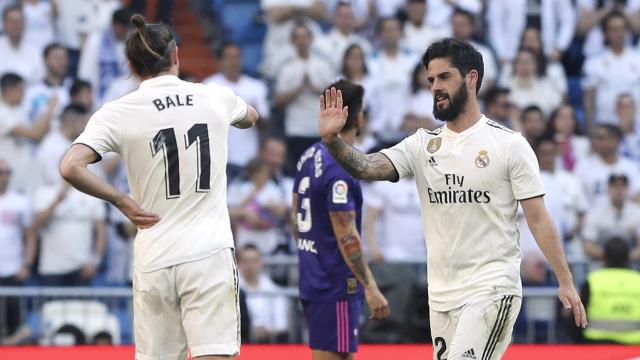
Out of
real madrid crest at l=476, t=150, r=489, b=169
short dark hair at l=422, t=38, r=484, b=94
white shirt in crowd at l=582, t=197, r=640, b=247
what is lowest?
white shirt in crowd at l=582, t=197, r=640, b=247

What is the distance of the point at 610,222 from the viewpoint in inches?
513

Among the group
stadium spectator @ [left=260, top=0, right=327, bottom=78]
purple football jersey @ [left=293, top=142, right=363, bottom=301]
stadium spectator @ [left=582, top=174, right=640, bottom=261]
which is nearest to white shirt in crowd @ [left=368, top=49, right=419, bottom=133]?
stadium spectator @ [left=260, top=0, right=327, bottom=78]

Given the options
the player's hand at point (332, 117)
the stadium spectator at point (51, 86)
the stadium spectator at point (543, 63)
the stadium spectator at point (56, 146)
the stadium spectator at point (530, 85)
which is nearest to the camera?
the player's hand at point (332, 117)

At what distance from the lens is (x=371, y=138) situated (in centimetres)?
1345

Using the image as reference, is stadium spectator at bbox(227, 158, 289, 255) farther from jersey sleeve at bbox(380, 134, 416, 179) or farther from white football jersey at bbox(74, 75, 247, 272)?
white football jersey at bbox(74, 75, 247, 272)

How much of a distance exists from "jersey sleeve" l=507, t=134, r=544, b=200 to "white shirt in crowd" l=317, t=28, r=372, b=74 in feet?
24.0

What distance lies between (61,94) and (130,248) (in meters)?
1.86

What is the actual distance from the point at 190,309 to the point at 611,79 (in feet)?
29.8

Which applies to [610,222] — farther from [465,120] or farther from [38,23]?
[465,120]

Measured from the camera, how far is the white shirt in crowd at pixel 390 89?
13.8 meters

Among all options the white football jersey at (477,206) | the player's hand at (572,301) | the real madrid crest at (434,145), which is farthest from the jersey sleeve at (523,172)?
the player's hand at (572,301)

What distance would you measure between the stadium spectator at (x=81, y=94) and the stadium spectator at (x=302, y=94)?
194 centimetres

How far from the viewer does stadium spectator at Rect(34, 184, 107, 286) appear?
12.6 m

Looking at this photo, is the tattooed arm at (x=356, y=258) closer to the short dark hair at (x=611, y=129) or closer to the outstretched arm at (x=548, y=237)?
the outstretched arm at (x=548, y=237)
